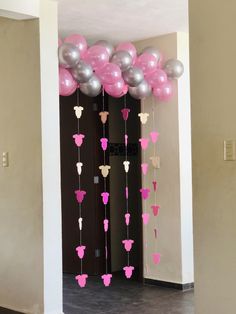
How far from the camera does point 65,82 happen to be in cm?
445

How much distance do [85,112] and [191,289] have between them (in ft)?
7.42

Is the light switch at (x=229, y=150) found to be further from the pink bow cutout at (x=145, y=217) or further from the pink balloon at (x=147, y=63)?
the pink bow cutout at (x=145, y=217)

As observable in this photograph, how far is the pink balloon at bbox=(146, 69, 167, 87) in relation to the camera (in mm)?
5035

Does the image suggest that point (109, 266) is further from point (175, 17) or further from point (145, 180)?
point (175, 17)

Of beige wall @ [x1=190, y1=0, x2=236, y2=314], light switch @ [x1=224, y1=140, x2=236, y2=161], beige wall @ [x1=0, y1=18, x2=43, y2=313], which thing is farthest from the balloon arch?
light switch @ [x1=224, y1=140, x2=236, y2=161]

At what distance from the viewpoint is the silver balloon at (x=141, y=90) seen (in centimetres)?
500

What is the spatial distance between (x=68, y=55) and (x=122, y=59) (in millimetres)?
586

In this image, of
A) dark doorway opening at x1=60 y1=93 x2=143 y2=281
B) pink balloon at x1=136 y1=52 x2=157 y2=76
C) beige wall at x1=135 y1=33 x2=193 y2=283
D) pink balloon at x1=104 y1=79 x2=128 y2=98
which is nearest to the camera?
pink balloon at x1=104 y1=79 x2=128 y2=98

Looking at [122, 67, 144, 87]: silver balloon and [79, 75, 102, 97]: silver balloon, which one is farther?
[122, 67, 144, 87]: silver balloon

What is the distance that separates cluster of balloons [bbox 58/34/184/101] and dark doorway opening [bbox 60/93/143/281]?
Result: 910 mm

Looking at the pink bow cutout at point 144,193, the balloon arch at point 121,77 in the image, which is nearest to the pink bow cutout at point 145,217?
the balloon arch at point 121,77

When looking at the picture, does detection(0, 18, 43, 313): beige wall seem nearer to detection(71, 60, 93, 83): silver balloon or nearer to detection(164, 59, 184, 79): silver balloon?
detection(71, 60, 93, 83): silver balloon

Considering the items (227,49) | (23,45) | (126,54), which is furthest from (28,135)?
(227,49)

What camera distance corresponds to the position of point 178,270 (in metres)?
5.25
